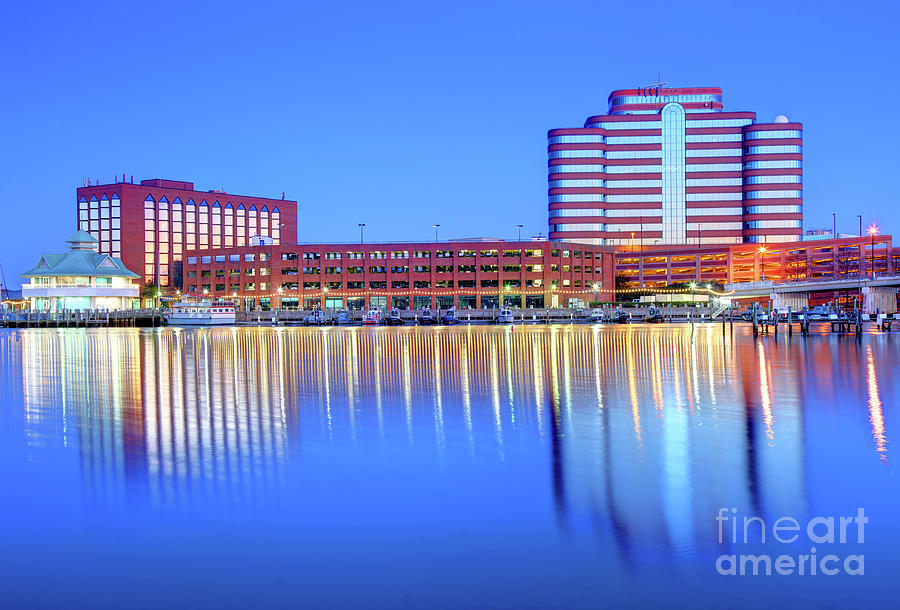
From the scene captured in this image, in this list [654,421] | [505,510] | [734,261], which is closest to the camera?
[505,510]

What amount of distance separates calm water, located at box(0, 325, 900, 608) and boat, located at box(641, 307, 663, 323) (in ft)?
391

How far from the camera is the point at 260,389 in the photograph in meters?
27.8

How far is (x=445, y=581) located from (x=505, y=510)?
2.75 meters

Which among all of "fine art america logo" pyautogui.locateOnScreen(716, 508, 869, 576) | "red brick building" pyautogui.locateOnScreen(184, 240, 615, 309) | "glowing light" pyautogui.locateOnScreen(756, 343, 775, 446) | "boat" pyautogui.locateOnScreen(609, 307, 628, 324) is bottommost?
"boat" pyautogui.locateOnScreen(609, 307, 628, 324)

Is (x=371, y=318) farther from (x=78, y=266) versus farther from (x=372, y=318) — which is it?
(x=78, y=266)

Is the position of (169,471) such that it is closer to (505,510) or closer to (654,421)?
(505,510)

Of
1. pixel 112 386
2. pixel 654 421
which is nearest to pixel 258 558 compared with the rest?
pixel 654 421

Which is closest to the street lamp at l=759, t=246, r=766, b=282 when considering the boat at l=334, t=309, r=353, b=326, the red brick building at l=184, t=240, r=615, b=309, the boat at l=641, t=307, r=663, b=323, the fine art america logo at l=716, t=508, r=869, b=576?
the red brick building at l=184, t=240, r=615, b=309

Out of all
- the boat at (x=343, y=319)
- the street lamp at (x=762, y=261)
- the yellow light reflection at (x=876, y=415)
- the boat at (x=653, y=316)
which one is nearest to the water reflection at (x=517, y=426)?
the yellow light reflection at (x=876, y=415)

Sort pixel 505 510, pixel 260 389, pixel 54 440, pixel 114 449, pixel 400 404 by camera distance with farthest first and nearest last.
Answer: pixel 260 389 → pixel 400 404 → pixel 54 440 → pixel 114 449 → pixel 505 510

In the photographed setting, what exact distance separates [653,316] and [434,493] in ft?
458

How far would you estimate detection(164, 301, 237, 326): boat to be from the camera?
434 ft

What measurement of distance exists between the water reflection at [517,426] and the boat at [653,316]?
105542 millimetres

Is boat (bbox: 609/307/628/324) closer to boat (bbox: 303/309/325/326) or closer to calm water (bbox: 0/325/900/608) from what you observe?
boat (bbox: 303/309/325/326)
